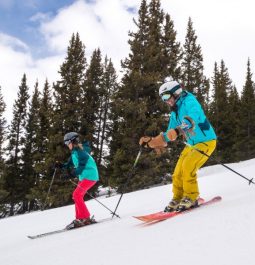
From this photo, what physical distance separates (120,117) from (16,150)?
1953 cm

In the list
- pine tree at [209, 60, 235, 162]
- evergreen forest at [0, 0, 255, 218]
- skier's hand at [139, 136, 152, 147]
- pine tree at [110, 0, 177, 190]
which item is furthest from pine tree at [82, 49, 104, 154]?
skier's hand at [139, 136, 152, 147]

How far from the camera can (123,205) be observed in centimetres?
1140

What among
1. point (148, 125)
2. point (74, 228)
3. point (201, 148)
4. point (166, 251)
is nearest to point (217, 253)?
point (166, 251)

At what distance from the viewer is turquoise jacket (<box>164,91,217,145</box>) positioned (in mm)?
6081

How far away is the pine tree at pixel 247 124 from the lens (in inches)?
1723

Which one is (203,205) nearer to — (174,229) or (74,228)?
(174,229)

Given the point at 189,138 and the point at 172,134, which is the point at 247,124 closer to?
the point at 189,138

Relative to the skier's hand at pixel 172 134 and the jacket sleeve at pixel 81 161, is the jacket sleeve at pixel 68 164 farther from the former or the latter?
the skier's hand at pixel 172 134

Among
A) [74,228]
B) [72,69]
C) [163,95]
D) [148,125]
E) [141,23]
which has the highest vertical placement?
[141,23]

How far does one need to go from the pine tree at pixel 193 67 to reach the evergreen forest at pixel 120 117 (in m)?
0.11

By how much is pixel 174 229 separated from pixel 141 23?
990 inches

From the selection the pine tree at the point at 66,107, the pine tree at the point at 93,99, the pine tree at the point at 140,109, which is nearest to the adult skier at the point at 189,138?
the pine tree at the point at 140,109

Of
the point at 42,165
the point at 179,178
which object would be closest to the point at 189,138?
the point at 179,178

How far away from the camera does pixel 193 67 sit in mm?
41500
